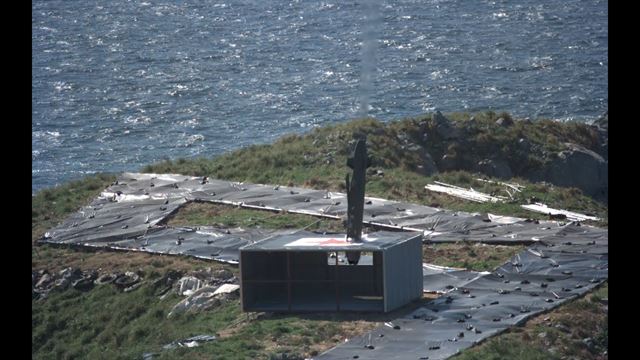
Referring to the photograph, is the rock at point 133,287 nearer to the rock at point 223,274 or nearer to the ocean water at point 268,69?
→ the rock at point 223,274

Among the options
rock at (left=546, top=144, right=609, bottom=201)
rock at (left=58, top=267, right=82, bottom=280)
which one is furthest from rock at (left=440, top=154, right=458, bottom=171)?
rock at (left=58, top=267, right=82, bottom=280)

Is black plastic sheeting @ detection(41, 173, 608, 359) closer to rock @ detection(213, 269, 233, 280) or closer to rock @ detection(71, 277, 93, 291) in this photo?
rock @ detection(213, 269, 233, 280)

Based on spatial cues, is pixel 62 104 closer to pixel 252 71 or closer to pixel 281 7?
pixel 252 71

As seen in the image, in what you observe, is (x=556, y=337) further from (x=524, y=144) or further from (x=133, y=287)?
(x=524, y=144)

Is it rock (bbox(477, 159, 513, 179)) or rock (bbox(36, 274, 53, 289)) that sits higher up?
rock (bbox(36, 274, 53, 289))

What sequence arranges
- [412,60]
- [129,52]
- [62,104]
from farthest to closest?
[129,52] < [412,60] < [62,104]
